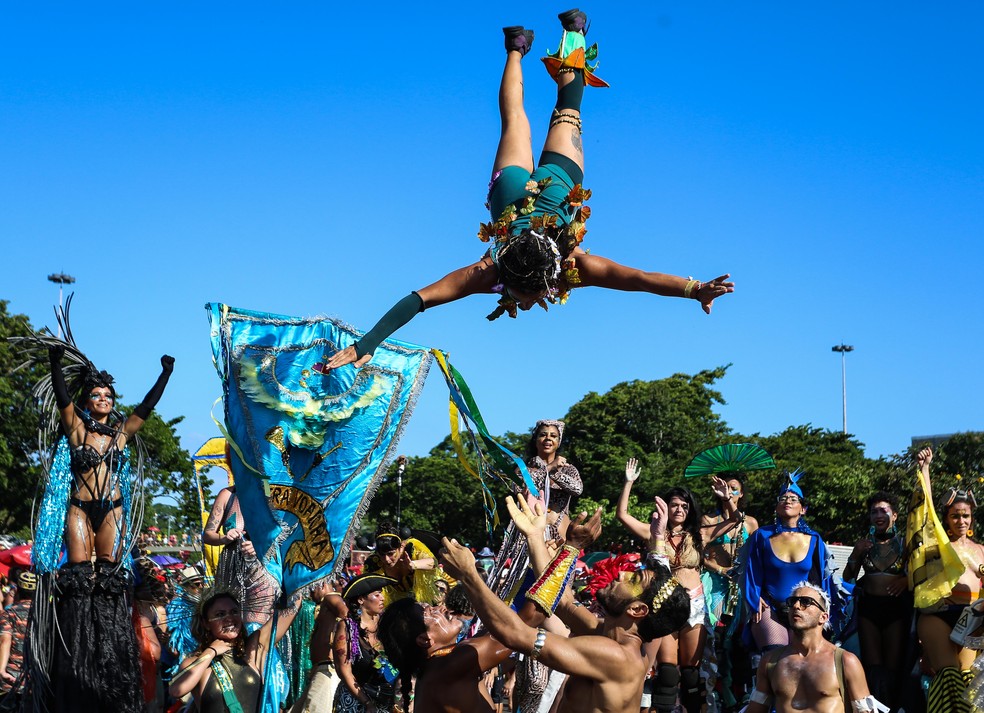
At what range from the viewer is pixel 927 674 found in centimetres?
737

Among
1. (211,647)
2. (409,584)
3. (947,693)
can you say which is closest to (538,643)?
(211,647)

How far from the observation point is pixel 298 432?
7230 mm

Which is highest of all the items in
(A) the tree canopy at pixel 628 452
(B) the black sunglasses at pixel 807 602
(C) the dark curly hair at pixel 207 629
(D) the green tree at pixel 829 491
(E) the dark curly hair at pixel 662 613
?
(A) the tree canopy at pixel 628 452

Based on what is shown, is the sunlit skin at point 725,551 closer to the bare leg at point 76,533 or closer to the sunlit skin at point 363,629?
the sunlit skin at point 363,629

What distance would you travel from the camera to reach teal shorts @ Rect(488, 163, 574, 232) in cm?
587

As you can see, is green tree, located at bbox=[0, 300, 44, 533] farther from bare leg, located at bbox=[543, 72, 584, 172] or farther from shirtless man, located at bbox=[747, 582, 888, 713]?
shirtless man, located at bbox=[747, 582, 888, 713]

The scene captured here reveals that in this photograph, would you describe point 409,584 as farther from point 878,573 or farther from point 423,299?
point 878,573

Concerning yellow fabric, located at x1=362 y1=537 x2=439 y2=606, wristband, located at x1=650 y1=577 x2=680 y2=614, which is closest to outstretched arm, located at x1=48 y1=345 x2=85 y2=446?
yellow fabric, located at x1=362 y1=537 x2=439 y2=606

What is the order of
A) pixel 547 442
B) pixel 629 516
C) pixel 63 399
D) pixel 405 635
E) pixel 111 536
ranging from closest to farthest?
pixel 405 635 < pixel 63 399 < pixel 111 536 < pixel 547 442 < pixel 629 516

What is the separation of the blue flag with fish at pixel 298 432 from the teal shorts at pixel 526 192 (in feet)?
5.36

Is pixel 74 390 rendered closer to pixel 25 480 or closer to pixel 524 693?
pixel 524 693

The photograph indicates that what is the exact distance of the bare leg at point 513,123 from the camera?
20.2 ft

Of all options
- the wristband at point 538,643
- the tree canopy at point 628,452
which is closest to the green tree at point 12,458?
the tree canopy at point 628,452

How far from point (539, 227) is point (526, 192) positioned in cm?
26
